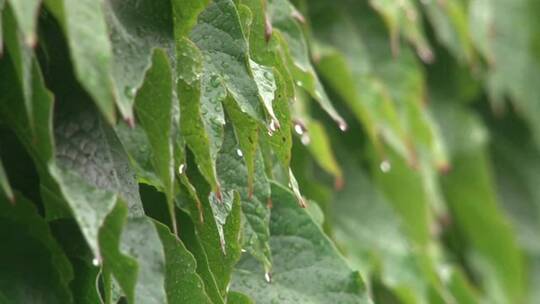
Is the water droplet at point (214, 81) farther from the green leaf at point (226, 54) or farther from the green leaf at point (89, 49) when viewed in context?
the green leaf at point (89, 49)

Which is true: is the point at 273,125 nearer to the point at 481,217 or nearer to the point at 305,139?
the point at 305,139

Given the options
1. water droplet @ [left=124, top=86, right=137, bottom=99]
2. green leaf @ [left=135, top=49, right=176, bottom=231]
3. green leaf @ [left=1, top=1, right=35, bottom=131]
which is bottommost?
green leaf @ [left=135, top=49, right=176, bottom=231]

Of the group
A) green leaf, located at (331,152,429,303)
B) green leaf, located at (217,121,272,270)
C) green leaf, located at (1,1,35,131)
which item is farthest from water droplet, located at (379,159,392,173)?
green leaf, located at (1,1,35,131)

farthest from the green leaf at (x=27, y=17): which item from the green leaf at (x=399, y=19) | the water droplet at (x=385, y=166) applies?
the water droplet at (x=385, y=166)

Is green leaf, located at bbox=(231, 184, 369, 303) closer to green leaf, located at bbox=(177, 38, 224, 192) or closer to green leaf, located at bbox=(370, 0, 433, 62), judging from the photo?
green leaf, located at bbox=(177, 38, 224, 192)

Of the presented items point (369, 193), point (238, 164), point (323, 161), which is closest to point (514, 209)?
point (369, 193)

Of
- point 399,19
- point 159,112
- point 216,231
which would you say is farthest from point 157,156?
point 399,19

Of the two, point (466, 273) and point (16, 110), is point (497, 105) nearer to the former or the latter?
point (466, 273)
